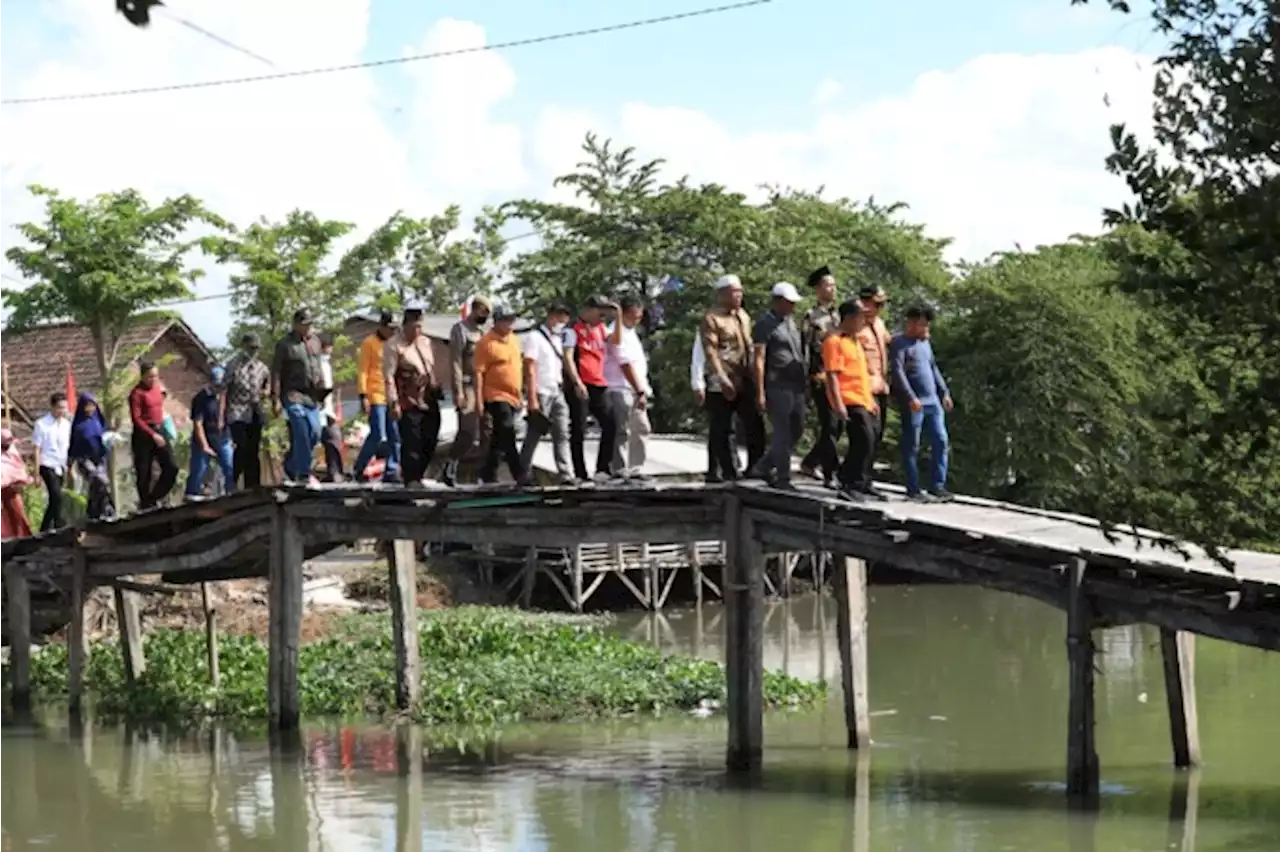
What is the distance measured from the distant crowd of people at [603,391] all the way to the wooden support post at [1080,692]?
7.14 feet

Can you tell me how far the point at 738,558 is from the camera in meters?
14.8

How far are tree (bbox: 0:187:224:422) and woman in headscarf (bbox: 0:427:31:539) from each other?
9.51 metres

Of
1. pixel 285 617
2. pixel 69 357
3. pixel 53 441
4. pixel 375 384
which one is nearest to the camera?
pixel 375 384

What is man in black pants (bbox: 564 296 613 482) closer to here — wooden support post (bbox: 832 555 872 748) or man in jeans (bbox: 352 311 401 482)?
man in jeans (bbox: 352 311 401 482)

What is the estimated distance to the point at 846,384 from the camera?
45.3ft

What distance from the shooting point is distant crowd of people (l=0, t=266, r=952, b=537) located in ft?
45.7

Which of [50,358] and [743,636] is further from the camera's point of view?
[50,358]

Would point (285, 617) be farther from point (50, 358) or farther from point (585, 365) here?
point (50, 358)

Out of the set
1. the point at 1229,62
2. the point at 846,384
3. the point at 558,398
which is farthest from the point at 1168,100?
the point at 558,398

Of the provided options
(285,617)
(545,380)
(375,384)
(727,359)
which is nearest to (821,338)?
(727,359)

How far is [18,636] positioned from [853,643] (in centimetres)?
924

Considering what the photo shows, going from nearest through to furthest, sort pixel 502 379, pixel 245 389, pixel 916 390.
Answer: pixel 916 390
pixel 502 379
pixel 245 389

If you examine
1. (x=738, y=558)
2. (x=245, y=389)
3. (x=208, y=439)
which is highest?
(x=245, y=389)

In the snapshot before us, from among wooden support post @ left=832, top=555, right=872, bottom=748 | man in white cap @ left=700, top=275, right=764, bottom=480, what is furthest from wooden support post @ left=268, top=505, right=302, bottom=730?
wooden support post @ left=832, top=555, right=872, bottom=748
